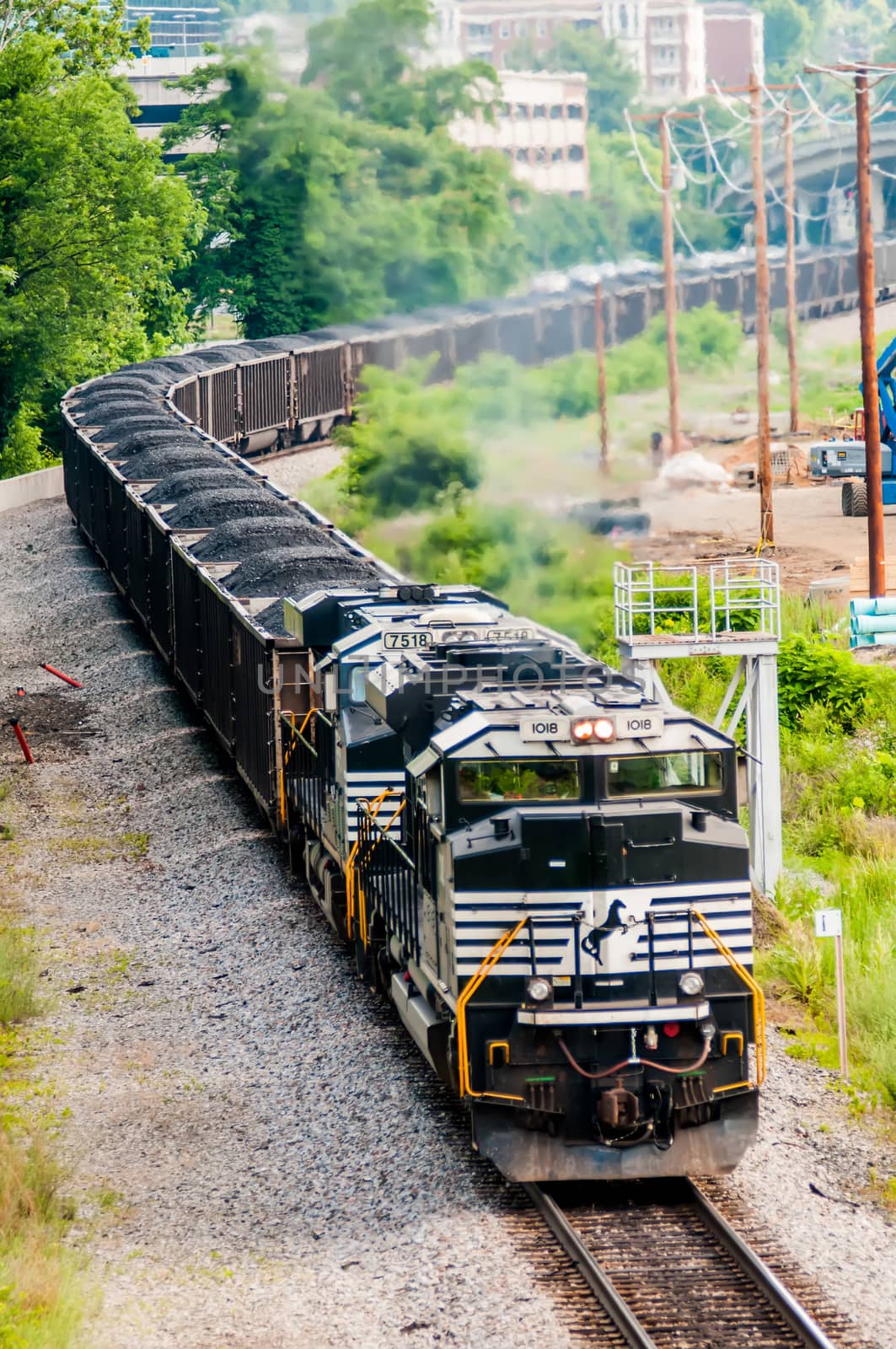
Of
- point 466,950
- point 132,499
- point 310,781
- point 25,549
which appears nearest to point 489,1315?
point 466,950

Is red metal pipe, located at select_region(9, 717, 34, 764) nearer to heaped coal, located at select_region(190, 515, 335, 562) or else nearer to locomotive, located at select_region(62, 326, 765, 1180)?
heaped coal, located at select_region(190, 515, 335, 562)

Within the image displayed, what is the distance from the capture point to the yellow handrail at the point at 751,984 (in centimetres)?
1157

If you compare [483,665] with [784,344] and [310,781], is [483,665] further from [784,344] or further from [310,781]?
[784,344]

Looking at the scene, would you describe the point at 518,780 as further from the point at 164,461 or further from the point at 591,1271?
the point at 164,461

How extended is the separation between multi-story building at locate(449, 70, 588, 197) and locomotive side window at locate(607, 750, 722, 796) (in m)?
98.5

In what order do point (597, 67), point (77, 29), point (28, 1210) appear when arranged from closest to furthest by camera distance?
1. point (28, 1210)
2. point (77, 29)
3. point (597, 67)

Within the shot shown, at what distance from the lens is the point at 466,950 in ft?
38.1

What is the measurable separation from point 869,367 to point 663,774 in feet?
71.2

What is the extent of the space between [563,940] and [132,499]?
69.6 feet

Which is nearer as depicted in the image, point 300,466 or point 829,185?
point 300,466

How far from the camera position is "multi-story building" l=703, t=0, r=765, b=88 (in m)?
170

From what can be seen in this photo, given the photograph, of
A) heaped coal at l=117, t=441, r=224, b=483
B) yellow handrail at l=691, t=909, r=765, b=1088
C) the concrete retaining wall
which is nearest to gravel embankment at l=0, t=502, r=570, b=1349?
yellow handrail at l=691, t=909, r=765, b=1088

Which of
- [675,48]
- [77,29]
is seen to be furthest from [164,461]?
[675,48]

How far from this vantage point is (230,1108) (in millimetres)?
13680
